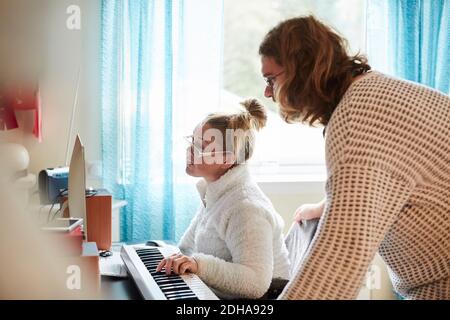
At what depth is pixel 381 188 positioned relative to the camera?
38.8 inches

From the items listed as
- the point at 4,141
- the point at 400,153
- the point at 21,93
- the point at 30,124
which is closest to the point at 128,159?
the point at 30,124

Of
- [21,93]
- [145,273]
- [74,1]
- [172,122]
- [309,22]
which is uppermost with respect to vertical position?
[74,1]

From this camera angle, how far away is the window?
8.75 ft

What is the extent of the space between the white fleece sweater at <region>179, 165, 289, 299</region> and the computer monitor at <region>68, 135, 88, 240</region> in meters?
0.31

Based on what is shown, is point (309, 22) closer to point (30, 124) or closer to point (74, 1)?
point (30, 124)

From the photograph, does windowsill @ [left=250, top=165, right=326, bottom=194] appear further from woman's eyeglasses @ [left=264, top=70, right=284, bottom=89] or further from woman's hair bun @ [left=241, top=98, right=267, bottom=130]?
woman's eyeglasses @ [left=264, top=70, right=284, bottom=89]

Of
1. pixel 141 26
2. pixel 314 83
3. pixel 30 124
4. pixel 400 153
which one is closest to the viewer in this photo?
pixel 400 153

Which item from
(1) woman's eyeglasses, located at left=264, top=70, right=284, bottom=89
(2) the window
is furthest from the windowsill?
(1) woman's eyeglasses, located at left=264, top=70, right=284, bottom=89

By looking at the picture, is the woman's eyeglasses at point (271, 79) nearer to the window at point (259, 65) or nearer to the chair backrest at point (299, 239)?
the chair backrest at point (299, 239)

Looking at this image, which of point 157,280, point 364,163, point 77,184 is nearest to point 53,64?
point 77,184

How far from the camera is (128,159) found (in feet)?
8.17

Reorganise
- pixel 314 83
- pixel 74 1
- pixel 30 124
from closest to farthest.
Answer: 1. pixel 314 83
2. pixel 30 124
3. pixel 74 1

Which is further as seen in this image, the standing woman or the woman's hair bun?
the woman's hair bun
